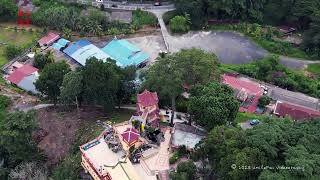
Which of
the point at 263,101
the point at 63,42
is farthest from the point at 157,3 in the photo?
the point at 263,101

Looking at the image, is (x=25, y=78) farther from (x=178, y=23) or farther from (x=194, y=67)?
(x=194, y=67)

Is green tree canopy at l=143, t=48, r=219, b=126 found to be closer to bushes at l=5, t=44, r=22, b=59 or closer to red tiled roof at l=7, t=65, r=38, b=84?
red tiled roof at l=7, t=65, r=38, b=84

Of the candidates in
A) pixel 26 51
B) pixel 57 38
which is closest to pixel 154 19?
pixel 57 38

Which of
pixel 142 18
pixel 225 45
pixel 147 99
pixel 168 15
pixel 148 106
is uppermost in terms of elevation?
pixel 168 15

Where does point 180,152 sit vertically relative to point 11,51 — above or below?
below

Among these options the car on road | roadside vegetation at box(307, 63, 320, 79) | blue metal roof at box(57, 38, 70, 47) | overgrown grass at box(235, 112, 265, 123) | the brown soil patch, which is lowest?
the brown soil patch

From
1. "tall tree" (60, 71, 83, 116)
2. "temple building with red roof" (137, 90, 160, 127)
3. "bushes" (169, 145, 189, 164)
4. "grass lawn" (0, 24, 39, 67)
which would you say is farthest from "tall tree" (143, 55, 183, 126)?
"grass lawn" (0, 24, 39, 67)
